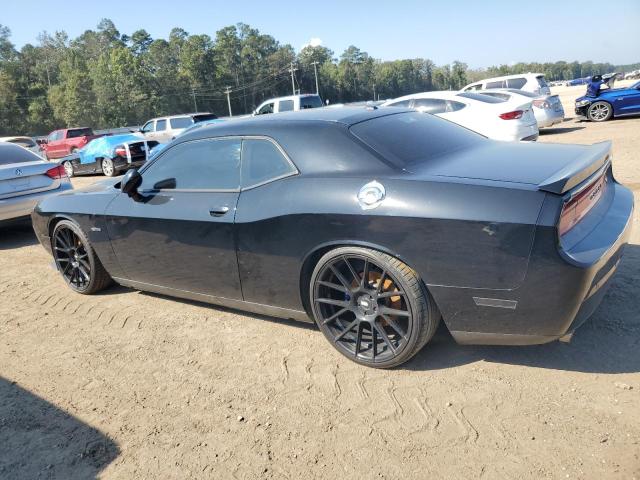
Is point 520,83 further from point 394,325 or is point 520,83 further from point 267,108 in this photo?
point 394,325

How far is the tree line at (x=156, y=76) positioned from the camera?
211 ft

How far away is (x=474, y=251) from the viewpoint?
2.43 metres

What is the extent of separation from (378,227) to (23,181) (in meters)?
6.38

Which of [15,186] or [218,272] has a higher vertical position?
[15,186]

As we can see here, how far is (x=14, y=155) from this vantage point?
750cm

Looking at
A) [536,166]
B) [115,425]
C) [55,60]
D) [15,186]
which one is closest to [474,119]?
[536,166]

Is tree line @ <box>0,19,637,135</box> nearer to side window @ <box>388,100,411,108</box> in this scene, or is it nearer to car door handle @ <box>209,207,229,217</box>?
side window @ <box>388,100,411,108</box>

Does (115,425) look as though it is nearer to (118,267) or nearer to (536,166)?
(118,267)

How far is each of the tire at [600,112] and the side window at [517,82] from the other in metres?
2.26

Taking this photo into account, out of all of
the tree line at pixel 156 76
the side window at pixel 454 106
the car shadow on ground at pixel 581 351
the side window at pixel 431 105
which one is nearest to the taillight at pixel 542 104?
the side window at pixel 454 106

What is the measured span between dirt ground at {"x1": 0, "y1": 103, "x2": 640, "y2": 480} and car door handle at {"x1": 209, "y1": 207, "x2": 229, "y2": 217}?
903 mm

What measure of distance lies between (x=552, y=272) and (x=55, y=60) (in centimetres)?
10736

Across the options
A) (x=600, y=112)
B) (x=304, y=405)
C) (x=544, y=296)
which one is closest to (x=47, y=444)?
(x=304, y=405)

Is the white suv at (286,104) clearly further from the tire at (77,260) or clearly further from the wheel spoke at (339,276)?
the wheel spoke at (339,276)
